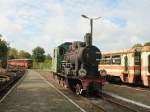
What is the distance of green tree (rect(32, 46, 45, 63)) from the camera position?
14677 centimetres

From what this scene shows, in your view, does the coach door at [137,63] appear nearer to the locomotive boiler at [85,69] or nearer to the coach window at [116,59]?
the coach window at [116,59]

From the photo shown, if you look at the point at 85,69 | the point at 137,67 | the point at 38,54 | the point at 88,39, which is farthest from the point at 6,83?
the point at 38,54

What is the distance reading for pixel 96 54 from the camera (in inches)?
854

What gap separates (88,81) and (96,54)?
2.27 metres

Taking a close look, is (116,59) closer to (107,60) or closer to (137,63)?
(107,60)

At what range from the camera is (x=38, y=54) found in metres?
149

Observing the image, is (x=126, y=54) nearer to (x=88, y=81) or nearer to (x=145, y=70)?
(x=145, y=70)

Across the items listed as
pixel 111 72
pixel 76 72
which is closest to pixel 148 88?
pixel 111 72

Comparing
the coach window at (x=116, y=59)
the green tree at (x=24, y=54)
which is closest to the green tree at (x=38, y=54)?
the green tree at (x=24, y=54)

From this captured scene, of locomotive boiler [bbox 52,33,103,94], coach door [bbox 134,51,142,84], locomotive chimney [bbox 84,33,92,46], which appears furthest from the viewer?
coach door [bbox 134,51,142,84]

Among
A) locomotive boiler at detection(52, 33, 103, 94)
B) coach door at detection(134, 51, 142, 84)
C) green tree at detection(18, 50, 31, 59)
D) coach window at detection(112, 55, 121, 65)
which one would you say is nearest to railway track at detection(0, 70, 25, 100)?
locomotive boiler at detection(52, 33, 103, 94)

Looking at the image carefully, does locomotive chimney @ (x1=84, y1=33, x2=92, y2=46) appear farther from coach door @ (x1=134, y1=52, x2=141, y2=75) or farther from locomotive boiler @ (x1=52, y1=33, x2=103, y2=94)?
coach door @ (x1=134, y1=52, x2=141, y2=75)

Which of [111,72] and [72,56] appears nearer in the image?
[72,56]

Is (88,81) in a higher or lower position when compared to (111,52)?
lower
